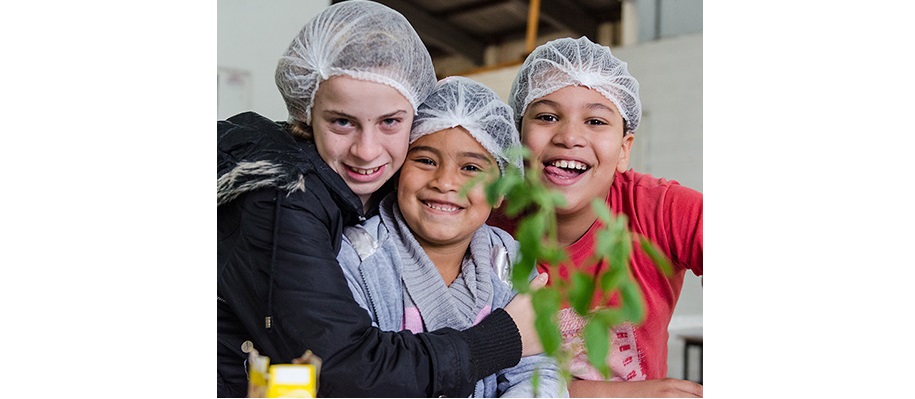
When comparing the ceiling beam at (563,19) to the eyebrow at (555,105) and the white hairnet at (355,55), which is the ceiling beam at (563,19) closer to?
the eyebrow at (555,105)

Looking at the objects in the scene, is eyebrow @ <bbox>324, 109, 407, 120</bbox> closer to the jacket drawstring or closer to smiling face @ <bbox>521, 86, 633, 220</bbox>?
the jacket drawstring

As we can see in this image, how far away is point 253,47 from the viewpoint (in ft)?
6.84

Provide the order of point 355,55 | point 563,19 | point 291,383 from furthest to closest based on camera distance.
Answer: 1. point 563,19
2. point 355,55
3. point 291,383

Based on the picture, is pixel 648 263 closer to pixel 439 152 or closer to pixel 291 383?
pixel 439 152

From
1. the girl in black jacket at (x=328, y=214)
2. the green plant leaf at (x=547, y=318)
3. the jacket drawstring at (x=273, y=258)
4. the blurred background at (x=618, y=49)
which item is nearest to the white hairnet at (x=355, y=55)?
the girl in black jacket at (x=328, y=214)

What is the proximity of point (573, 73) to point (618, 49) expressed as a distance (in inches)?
5.9

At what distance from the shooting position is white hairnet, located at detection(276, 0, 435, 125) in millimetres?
1938

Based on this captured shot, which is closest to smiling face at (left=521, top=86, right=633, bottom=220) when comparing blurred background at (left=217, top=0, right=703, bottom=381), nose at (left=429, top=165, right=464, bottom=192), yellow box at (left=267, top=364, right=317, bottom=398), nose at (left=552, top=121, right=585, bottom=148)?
nose at (left=552, top=121, right=585, bottom=148)

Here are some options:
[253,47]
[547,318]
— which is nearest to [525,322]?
[547,318]

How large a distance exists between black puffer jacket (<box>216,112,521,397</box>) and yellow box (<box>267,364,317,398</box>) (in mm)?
39

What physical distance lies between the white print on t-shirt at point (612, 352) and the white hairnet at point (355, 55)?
22.2 inches
